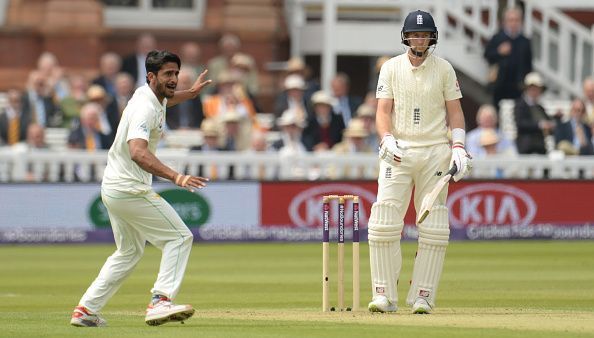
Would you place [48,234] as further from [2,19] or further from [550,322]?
[550,322]

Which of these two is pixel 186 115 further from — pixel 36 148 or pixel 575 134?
pixel 575 134

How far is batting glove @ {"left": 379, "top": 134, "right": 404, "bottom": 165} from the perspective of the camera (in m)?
11.1

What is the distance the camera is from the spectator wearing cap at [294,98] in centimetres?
2147

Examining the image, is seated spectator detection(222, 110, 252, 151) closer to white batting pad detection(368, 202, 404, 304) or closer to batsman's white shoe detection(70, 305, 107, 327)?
white batting pad detection(368, 202, 404, 304)

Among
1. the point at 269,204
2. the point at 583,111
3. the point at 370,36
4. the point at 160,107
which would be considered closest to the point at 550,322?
the point at 160,107

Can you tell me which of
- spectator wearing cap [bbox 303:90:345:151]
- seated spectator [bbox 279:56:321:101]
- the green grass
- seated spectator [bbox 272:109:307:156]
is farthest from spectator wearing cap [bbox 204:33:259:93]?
the green grass

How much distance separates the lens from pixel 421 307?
11234 millimetres

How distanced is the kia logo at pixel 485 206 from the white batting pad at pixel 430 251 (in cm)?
867

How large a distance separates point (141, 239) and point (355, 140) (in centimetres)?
1008

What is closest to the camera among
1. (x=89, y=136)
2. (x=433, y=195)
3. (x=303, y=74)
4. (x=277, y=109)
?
(x=433, y=195)

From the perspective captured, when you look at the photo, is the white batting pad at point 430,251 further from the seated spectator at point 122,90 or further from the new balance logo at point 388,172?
the seated spectator at point 122,90

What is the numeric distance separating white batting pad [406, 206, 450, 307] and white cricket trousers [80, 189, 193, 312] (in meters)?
1.74

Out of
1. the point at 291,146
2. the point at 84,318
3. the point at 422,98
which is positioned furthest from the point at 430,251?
the point at 291,146

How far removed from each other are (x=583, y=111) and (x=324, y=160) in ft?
11.3
